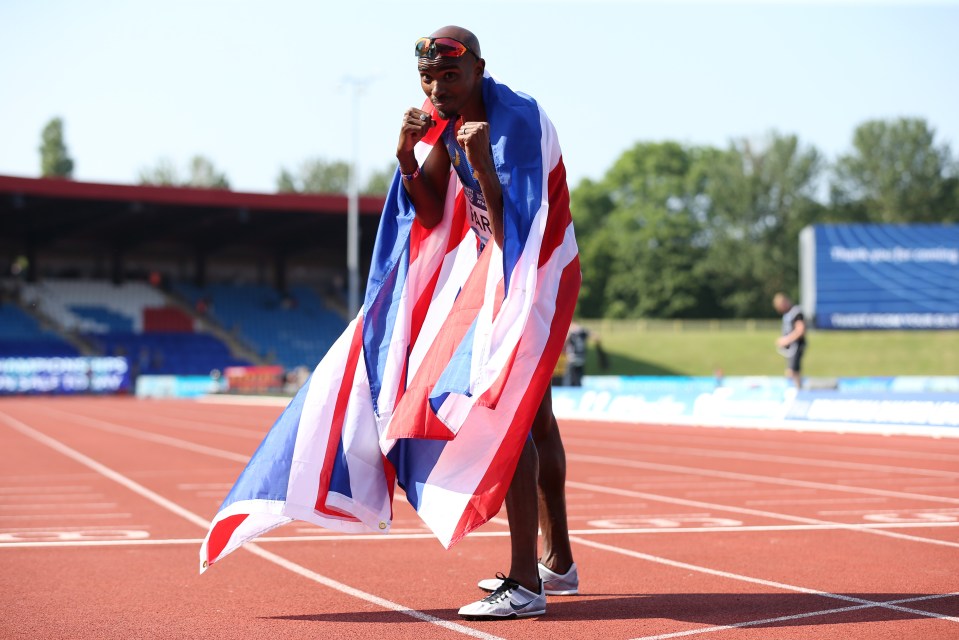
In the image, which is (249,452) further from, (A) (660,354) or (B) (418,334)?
(A) (660,354)

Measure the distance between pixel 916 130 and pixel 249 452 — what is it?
84760mm

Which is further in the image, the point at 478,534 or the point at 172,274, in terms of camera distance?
the point at 172,274

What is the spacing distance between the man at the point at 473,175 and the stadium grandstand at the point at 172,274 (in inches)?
1686

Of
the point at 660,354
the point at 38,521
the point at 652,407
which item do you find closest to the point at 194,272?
the point at 660,354

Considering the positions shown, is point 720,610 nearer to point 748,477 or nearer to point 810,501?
point 810,501

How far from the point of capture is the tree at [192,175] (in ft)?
351

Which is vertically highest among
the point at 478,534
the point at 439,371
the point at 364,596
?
the point at 439,371

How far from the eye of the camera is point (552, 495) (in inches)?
196

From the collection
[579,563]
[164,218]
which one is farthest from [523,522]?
[164,218]

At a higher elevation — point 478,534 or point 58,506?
point 478,534

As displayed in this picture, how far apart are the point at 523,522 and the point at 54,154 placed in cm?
10209

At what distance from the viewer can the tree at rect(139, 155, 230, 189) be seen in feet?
351

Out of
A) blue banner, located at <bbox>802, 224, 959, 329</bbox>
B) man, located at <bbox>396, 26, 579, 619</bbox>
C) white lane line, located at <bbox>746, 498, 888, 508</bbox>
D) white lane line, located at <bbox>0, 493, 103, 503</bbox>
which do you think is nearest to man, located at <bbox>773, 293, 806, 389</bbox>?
white lane line, located at <bbox>746, 498, 888, 508</bbox>

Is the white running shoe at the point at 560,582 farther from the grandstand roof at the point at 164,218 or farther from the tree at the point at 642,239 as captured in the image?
the tree at the point at 642,239
